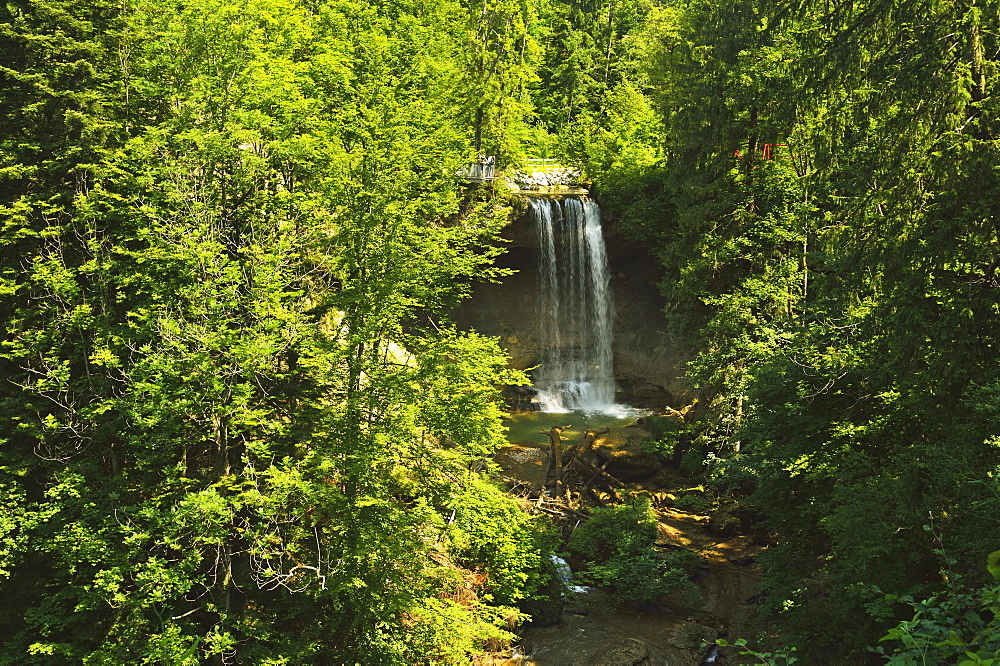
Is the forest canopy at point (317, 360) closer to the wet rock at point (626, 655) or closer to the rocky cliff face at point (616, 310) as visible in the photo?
the wet rock at point (626, 655)

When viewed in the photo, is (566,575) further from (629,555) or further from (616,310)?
(616,310)

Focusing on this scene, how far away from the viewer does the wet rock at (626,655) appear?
12.3 meters

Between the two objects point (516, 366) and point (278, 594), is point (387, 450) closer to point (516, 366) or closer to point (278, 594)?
point (278, 594)

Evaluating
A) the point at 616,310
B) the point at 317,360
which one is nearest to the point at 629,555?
the point at 317,360

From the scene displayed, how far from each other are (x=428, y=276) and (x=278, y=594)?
6.02 m

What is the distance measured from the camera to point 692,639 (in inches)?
520

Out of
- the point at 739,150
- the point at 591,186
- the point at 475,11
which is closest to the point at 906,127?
the point at 739,150

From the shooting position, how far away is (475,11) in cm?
2561

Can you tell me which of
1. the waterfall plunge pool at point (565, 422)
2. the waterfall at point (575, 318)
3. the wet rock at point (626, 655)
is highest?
the waterfall at point (575, 318)

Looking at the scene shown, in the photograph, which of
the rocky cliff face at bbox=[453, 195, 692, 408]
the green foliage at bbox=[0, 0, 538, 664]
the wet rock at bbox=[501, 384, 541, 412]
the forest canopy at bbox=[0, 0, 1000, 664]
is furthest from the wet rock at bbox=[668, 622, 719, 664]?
the rocky cliff face at bbox=[453, 195, 692, 408]

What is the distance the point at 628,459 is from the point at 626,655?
27.9ft

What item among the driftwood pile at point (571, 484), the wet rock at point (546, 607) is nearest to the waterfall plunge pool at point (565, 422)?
the driftwood pile at point (571, 484)

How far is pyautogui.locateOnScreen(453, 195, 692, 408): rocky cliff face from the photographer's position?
98.4 ft

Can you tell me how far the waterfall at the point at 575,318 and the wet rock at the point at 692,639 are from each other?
16144mm
